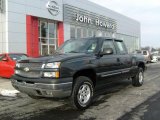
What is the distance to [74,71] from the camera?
6699 millimetres

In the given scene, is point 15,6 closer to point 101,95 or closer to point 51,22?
point 51,22

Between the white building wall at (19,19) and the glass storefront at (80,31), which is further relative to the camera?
the glass storefront at (80,31)

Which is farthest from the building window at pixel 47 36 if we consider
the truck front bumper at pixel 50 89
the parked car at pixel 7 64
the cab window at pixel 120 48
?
the truck front bumper at pixel 50 89

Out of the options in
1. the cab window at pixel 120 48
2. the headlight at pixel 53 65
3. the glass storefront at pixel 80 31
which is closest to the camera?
the headlight at pixel 53 65

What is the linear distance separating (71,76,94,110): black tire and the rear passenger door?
2.01 metres

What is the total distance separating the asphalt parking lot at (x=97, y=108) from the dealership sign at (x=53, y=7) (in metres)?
16.8

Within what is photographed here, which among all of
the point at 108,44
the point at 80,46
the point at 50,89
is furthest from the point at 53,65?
the point at 108,44

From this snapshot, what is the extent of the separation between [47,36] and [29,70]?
19537 mm

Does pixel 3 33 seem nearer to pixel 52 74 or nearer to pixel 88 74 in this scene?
pixel 88 74

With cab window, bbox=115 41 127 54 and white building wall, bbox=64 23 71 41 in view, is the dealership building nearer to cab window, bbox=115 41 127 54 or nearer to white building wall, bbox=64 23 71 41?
white building wall, bbox=64 23 71 41

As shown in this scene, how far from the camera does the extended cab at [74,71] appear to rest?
254 inches

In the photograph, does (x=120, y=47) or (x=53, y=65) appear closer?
(x=53, y=65)

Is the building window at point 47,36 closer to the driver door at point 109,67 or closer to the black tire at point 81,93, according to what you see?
the driver door at point 109,67

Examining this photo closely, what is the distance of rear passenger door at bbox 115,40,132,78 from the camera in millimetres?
8995
